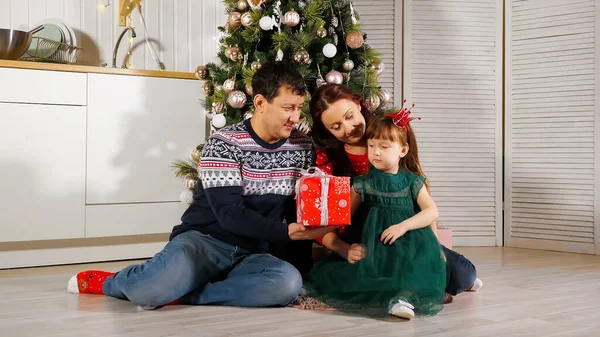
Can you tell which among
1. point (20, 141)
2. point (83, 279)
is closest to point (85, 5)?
point (20, 141)

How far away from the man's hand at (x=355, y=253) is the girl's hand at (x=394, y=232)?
3.2 inches

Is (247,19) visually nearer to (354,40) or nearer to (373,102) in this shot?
(354,40)

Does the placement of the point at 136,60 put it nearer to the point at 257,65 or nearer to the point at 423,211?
the point at 257,65

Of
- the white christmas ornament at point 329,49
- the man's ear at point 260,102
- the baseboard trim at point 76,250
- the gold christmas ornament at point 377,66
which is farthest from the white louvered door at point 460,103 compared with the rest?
the man's ear at point 260,102

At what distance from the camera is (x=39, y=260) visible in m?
3.32

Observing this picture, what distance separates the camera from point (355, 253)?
229 centimetres

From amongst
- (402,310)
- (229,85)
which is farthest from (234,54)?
(402,310)

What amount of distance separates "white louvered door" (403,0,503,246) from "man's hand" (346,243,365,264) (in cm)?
193

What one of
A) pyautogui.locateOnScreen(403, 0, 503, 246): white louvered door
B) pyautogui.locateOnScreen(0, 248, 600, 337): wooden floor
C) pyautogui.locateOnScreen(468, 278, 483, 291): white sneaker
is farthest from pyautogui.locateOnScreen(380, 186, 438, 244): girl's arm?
pyautogui.locateOnScreen(403, 0, 503, 246): white louvered door

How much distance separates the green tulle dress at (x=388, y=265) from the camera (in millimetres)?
2193

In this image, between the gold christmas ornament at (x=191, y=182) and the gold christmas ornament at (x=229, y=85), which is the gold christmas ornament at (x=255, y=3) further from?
the gold christmas ornament at (x=191, y=182)

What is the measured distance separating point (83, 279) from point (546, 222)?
2523 mm

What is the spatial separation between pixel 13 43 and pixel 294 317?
1.95 m

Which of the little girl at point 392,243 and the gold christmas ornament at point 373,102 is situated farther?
the gold christmas ornament at point 373,102
